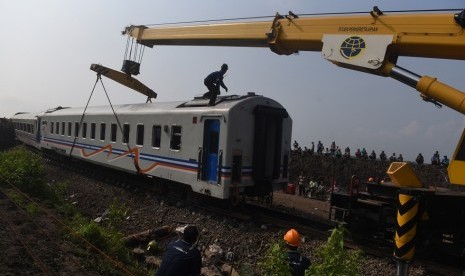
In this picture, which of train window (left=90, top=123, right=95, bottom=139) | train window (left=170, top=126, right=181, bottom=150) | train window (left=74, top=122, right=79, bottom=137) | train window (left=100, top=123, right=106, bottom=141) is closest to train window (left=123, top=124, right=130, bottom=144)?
train window (left=100, top=123, right=106, bottom=141)

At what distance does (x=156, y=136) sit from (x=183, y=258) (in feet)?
31.6

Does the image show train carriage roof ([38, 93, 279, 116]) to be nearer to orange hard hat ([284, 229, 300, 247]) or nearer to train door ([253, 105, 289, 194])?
train door ([253, 105, 289, 194])

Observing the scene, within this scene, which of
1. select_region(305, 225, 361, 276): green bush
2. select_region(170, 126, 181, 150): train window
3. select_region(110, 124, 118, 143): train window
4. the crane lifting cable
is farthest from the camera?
the crane lifting cable

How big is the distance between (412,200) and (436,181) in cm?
1837

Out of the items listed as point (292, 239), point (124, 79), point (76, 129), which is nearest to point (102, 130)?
point (124, 79)

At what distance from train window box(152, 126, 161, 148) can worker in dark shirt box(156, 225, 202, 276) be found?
30.1 ft

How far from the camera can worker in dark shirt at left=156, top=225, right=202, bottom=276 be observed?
175 inches

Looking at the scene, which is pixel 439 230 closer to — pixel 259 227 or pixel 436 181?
pixel 259 227

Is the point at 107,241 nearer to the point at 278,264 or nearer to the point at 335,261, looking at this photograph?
the point at 278,264

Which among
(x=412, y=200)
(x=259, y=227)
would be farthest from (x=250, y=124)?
(x=412, y=200)

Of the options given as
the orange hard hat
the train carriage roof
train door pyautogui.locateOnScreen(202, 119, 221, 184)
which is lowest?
the orange hard hat

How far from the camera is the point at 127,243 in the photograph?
32.7 feet

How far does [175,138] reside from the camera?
504 inches

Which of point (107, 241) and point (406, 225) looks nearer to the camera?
point (406, 225)
